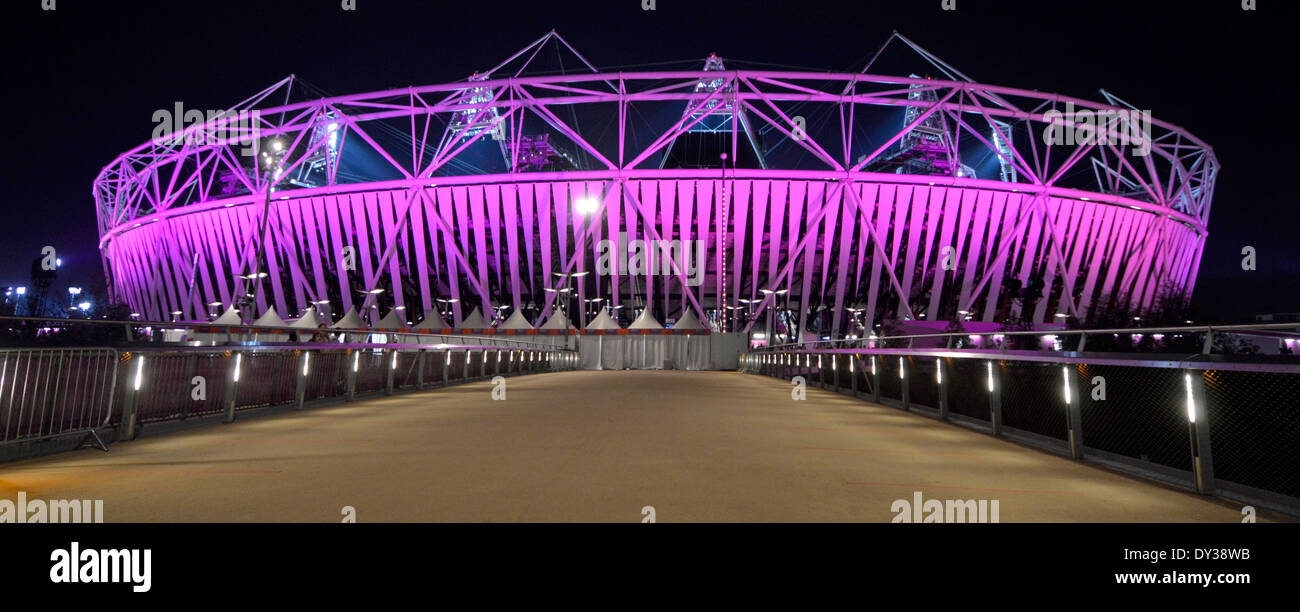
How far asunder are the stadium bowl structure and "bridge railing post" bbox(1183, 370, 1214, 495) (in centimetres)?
4517

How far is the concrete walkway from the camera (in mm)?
4816

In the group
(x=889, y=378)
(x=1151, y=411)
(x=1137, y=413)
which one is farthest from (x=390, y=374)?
(x=1151, y=411)

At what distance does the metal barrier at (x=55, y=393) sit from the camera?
696cm

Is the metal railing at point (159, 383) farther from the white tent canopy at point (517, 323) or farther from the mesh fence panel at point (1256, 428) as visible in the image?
the white tent canopy at point (517, 323)

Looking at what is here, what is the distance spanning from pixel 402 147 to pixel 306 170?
84.1 feet

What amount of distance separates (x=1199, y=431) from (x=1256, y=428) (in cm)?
42

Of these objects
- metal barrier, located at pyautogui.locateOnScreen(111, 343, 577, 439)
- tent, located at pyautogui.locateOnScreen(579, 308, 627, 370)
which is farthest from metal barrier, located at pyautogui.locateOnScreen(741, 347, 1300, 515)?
tent, located at pyautogui.locateOnScreen(579, 308, 627, 370)

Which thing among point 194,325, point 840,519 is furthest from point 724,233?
point 840,519

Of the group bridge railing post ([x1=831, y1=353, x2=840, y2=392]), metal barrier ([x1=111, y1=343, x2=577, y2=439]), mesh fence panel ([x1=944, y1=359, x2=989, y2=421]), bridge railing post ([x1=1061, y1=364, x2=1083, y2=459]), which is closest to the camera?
bridge railing post ([x1=1061, y1=364, x2=1083, y2=459])

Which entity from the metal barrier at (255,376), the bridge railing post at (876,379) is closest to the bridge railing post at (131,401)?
the metal barrier at (255,376)

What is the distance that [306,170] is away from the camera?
307 ft

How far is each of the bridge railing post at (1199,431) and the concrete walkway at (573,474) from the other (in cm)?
19

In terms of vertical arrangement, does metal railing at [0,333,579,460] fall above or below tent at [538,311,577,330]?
above

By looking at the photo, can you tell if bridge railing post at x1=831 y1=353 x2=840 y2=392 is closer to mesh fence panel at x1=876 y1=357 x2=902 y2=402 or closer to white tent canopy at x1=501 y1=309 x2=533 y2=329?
mesh fence panel at x1=876 y1=357 x2=902 y2=402
